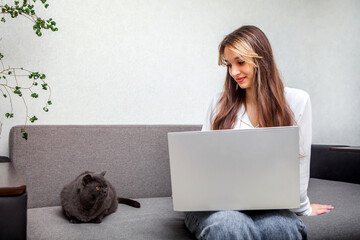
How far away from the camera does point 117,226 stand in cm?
133

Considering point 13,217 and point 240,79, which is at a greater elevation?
point 240,79

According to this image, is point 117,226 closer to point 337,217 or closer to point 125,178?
point 125,178

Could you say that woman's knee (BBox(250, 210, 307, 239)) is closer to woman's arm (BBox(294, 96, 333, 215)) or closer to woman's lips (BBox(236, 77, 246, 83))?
woman's arm (BBox(294, 96, 333, 215))

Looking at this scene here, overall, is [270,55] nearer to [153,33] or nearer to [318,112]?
[153,33]

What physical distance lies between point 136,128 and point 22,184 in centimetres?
96

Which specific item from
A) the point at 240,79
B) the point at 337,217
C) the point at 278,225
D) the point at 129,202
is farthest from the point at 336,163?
the point at 129,202

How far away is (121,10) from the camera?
203cm

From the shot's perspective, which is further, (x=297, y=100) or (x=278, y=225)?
(x=297, y=100)

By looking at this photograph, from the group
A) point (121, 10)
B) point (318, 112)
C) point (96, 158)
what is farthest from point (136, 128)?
point (318, 112)

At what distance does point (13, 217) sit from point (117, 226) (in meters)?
0.48

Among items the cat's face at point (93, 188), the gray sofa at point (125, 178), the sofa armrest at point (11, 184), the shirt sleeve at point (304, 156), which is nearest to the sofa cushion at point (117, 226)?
the gray sofa at point (125, 178)

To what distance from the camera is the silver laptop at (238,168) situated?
1018 millimetres

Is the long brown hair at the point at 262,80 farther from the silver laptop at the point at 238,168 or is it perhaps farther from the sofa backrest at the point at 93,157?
the sofa backrest at the point at 93,157

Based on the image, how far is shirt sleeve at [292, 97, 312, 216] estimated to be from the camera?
1286 millimetres
